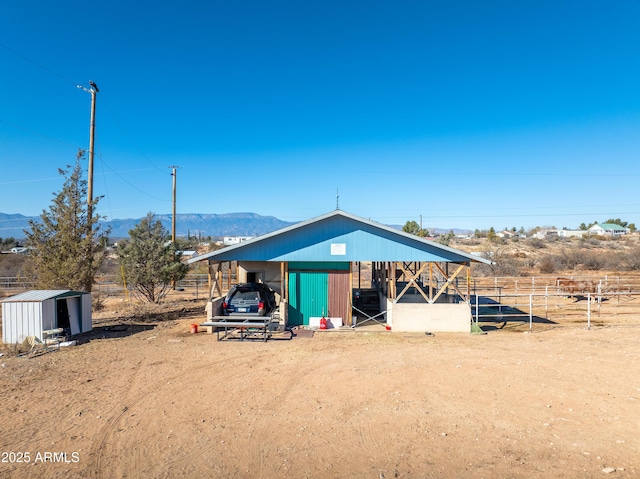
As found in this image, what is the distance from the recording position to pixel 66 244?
625 inches

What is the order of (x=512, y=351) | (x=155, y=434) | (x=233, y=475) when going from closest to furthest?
(x=233, y=475) → (x=155, y=434) → (x=512, y=351)

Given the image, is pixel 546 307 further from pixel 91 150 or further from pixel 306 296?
pixel 91 150

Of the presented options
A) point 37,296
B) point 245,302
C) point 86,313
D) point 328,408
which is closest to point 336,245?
point 245,302

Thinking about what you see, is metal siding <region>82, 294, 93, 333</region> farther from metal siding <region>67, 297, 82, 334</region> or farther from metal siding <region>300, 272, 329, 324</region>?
metal siding <region>300, 272, 329, 324</region>

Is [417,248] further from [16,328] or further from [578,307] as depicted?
[16,328]

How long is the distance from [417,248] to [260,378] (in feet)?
27.3

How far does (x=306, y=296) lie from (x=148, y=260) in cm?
1090

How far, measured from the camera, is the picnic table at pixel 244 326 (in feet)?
44.0

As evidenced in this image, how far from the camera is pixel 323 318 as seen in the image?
50.3 feet

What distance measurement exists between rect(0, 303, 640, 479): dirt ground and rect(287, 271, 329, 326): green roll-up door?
3179mm

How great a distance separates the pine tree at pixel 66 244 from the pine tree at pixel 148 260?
530cm

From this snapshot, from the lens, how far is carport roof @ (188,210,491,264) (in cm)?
1525

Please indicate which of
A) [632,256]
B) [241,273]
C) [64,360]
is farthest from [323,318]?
[632,256]

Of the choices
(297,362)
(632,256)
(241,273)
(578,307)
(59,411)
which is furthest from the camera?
(632,256)
